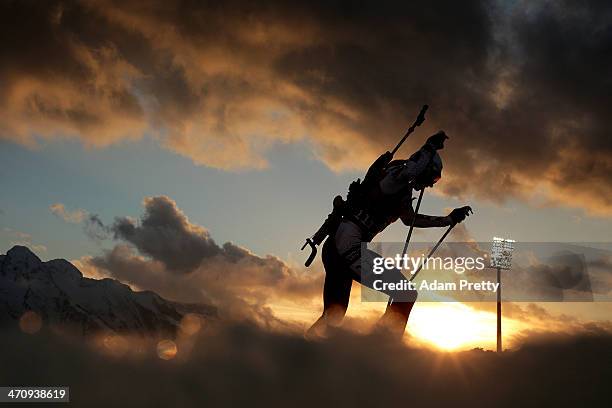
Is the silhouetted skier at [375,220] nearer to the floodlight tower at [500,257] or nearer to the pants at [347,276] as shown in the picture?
the pants at [347,276]

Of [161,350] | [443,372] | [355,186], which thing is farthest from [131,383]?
[355,186]

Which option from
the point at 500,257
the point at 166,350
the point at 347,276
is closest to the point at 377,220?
the point at 347,276

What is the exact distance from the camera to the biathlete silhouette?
441 inches

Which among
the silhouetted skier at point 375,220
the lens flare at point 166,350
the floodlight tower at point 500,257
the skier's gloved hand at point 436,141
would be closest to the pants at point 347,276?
the silhouetted skier at point 375,220

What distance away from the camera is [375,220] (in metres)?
11.6

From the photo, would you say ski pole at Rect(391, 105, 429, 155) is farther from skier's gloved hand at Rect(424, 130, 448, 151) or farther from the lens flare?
the lens flare

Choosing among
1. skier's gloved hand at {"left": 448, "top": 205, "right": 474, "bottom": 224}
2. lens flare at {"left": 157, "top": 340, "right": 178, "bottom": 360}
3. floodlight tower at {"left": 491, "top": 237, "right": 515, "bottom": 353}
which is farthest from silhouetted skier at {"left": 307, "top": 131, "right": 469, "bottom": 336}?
floodlight tower at {"left": 491, "top": 237, "right": 515, "bottom": 353}

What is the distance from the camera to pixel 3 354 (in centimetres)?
816

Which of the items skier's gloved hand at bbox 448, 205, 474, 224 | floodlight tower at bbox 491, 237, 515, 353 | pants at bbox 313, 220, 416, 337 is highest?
floodlight tower at bbox 491, 237, 515, 353

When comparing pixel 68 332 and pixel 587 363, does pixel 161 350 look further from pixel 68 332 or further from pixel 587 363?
pixel 587 363

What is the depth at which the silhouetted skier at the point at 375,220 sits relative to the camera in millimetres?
11218

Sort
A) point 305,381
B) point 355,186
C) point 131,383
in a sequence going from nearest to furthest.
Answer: point 131,383 → point 305,381 → point 355,186

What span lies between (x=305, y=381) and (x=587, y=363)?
382cm

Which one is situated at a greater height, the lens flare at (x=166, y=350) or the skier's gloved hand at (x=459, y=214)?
the skier's gloved hand at (x=459, y=214)
